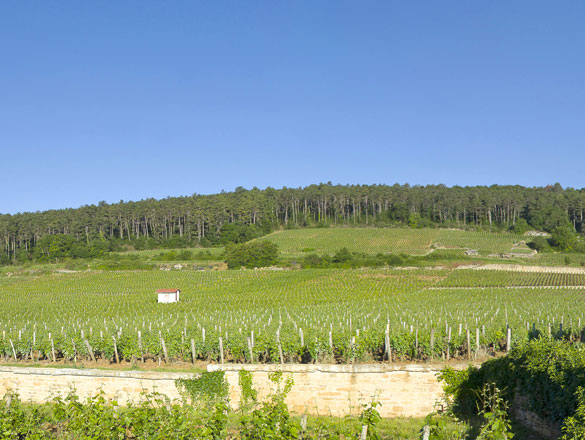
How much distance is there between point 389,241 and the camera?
87.9 meters

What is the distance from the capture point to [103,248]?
91.4m

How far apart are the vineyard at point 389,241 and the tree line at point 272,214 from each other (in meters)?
11.2

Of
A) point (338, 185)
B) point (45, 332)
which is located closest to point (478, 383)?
point (45, 332)

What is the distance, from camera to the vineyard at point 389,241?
262ft

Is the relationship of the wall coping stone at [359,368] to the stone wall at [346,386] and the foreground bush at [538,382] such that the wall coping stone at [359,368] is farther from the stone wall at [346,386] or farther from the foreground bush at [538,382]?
the foreground bush at [538,382]

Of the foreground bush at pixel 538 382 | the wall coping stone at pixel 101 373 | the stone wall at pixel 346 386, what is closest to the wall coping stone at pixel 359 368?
the stone wall at pixel 346 386

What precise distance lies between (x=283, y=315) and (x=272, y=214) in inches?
3593

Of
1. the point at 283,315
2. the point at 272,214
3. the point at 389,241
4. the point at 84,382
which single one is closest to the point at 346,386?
the point at 84,382

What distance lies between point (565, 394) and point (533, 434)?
1263mm

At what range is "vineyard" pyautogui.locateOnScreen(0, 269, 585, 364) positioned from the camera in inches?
632

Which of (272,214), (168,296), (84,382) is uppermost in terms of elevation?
(272,214)

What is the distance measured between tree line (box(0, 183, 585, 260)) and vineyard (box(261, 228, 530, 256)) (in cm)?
1124

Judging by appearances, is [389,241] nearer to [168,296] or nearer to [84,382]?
[168,296]

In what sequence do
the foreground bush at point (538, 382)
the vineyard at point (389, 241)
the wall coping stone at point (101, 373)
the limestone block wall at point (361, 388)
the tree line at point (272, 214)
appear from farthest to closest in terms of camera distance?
the tree line at point (272, 214) < the vineyard at point (389, 241) < the wall coping stone at point (101, 373) < the limestone block wall at point (361, 388) < the foreground bush at point (538, 382)
